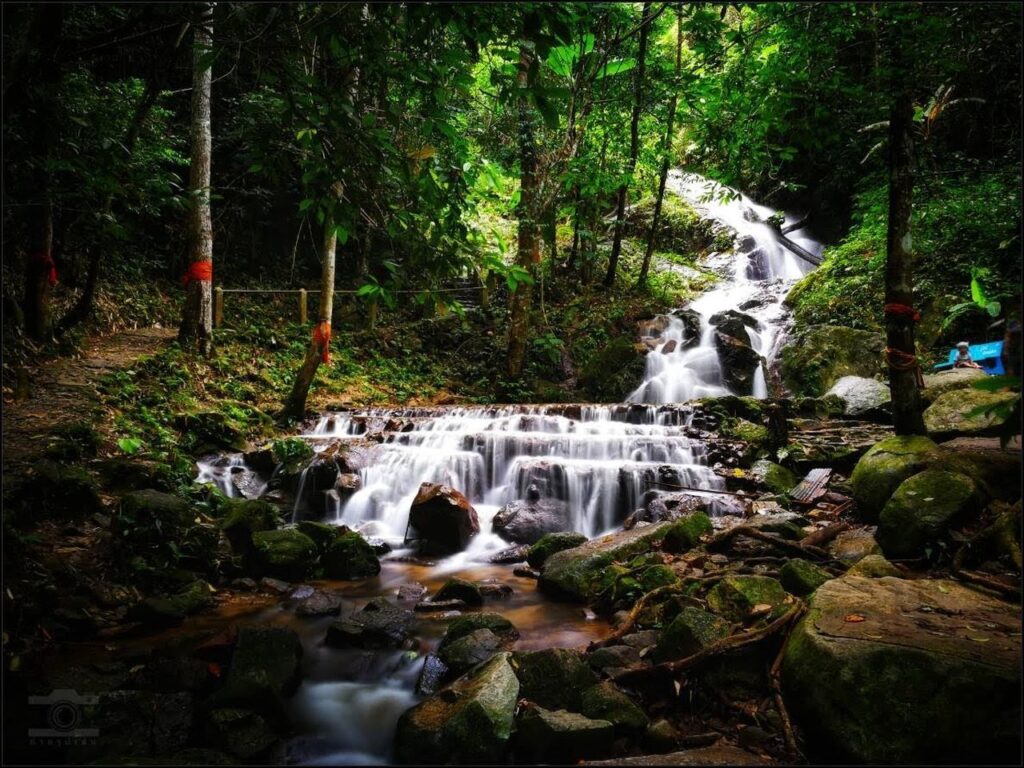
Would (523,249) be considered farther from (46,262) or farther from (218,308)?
(46,262)

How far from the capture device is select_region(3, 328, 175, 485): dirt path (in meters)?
5.95

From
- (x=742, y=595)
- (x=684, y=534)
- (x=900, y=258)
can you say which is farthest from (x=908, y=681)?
(x=900, y=258)

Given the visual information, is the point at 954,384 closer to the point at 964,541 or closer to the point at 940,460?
Result: the point at 940,460

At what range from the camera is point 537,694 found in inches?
145

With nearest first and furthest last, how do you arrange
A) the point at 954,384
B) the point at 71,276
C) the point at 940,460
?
the point at 940,460
the point at 954,384
the point at 71,276

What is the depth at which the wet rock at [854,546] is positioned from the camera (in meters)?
5.01

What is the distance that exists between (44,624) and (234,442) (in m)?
5.41

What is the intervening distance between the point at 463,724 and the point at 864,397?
9904mm

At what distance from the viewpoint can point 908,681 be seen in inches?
111

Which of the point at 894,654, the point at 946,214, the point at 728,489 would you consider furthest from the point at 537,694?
the point at 946,214

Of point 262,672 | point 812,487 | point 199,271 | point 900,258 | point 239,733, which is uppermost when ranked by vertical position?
point 199,271

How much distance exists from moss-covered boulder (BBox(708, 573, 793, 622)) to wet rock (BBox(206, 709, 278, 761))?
11.2ft

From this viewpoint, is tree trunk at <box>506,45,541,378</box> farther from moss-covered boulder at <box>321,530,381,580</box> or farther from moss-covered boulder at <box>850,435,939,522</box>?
moss-covered boulder at <box>850,435,939,522</box>

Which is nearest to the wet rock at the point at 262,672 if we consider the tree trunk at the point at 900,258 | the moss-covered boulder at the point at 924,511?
the moss-covered boulder at the point at 924,511
